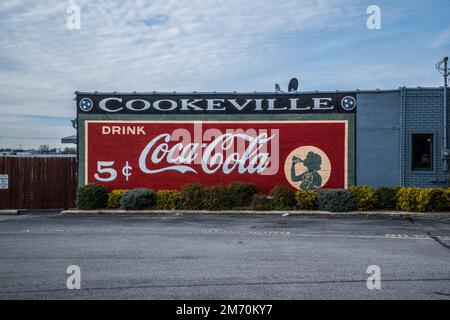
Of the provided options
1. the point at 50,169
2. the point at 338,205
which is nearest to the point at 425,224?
the point at 338,205

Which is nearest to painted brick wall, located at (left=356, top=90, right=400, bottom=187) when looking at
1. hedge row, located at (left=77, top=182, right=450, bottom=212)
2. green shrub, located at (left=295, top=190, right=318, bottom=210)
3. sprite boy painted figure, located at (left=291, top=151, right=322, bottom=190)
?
sprite boy painted figure, located at (left=291, top=151, right=322, bottom=190)

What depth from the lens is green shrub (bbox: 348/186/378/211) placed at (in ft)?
59.5

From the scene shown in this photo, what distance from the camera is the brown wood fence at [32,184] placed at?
70.4 feet

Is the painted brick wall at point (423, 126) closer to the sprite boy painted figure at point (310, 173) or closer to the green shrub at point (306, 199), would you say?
the sprite boy painted figure at point (310, 173)

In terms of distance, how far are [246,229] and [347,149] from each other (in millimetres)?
8015

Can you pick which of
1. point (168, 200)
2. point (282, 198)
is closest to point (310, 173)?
point (282, 198)

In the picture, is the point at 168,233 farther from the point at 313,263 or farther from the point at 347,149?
the point at 347,149

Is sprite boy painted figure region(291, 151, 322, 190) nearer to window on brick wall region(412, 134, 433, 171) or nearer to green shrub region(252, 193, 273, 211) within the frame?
green shrub region(252, 193, 273, 211)

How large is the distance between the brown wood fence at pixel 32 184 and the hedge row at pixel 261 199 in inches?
89.3

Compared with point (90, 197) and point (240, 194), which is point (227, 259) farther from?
point (90, 197)

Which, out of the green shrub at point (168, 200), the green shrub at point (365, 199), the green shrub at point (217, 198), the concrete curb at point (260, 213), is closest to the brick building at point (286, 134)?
the green shrub at point (168, 200)

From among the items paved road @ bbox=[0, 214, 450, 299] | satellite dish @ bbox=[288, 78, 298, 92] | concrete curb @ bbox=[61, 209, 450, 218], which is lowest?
paved road @ bbox=[0, 214, 450, 299]

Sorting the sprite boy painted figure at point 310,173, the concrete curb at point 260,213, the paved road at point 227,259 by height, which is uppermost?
the sprite boy painted figure at point 310,173

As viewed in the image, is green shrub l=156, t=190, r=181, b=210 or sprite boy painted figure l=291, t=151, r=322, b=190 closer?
green shrub l=156, t=190, r=181, b=210
